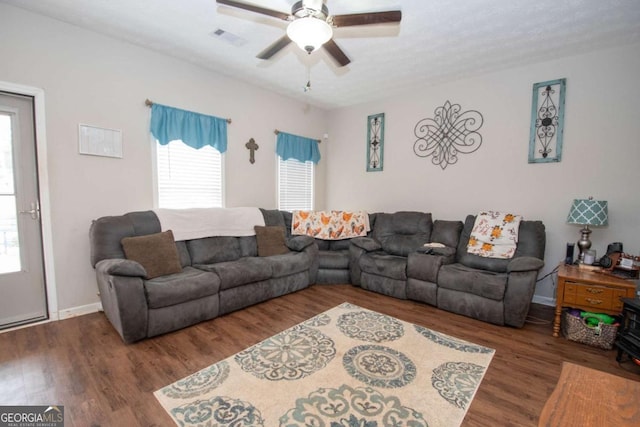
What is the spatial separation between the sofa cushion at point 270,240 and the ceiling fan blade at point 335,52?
2.32 metres

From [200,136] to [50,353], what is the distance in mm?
2643

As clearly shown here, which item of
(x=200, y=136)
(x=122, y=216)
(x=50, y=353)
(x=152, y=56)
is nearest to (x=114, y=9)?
(x=152, y=56)

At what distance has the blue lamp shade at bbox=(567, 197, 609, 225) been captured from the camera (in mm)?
2748

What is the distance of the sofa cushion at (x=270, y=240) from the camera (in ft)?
12.5

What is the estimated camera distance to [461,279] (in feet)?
10.0

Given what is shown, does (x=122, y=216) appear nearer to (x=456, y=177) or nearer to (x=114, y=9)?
(x=114, y=9)

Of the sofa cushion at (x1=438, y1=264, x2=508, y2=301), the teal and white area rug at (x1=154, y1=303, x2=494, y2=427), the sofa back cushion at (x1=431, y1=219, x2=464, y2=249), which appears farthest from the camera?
the sofa back cushion at (x1=431, y1=219, x2=464, y2=249)

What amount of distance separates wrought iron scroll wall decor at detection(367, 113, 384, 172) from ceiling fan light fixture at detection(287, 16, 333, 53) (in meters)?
3.03

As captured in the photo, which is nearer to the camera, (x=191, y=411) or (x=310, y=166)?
(x=191, y=411)

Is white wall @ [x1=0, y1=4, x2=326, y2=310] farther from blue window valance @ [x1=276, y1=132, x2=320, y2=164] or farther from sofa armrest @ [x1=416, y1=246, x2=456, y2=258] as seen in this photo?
sofa armrest @ [x1=416, y1=246, x2=456, y2=258]

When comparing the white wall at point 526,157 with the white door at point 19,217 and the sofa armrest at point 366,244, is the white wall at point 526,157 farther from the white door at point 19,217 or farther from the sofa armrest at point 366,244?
the white door at point 19,217

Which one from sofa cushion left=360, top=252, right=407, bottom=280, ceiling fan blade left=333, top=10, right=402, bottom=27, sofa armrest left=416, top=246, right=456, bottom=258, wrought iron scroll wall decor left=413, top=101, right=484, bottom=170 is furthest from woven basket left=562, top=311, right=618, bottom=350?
ceiling fan blade left=333, top=10, right=402, bottom=27

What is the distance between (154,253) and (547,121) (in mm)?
4691

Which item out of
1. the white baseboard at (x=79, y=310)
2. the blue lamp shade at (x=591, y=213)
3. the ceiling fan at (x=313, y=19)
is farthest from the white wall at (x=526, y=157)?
the white baseboard at (x=79, y=310)
